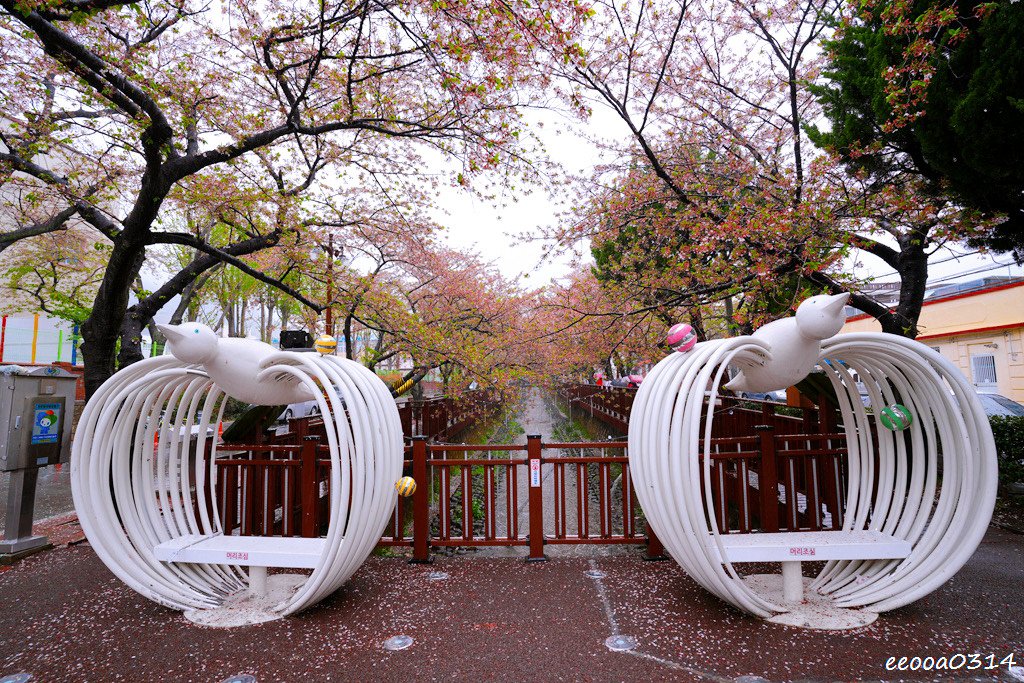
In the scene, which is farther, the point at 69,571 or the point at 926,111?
the point at 926,111

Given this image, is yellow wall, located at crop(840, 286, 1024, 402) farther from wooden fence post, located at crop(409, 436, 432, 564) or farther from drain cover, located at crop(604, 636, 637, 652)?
drain cover, located at crop(604, 636, 637, 652)

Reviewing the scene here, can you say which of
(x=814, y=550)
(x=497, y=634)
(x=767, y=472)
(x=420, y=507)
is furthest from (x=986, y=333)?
(x=497, y=634)

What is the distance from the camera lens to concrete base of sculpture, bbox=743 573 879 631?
393 centimetres

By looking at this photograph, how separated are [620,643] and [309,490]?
125 inches

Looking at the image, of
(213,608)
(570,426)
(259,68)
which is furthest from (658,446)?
(570,426)

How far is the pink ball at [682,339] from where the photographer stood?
4.22m

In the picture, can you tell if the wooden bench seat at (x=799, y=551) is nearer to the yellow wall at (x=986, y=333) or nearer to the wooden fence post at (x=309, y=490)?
→ the wooden fence post at (x=309, y=490)

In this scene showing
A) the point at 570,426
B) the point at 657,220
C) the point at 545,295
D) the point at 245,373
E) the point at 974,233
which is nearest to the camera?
the point at 245,373

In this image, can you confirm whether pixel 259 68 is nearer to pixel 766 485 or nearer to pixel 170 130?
pixel 170 130

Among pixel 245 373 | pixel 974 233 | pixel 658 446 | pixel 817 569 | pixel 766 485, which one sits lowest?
pixel 817 569

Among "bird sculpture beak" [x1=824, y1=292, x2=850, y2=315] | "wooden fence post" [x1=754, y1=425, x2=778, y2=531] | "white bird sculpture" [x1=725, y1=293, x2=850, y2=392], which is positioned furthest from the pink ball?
"wooden fence post" [x1=754, y1=425, x2=778, y2=531]

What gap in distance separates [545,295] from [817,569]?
1467 centimetres

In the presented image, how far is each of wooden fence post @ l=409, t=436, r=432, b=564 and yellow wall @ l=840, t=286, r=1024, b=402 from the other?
19.3 m

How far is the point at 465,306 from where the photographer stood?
15734 millimetres
